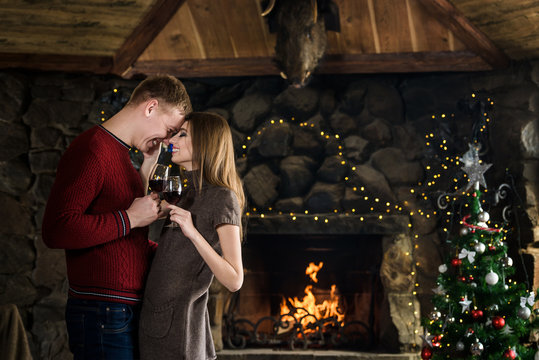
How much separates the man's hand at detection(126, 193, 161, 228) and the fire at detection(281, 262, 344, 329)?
2754 millimetres

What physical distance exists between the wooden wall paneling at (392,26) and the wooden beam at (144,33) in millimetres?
1326

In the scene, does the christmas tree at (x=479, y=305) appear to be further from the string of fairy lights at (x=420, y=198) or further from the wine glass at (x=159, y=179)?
the wine glass at (x=159, y=179)

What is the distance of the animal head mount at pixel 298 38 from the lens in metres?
3.88

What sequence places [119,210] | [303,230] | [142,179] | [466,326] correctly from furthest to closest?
[303,230] < [466,326] < [142,179] < [119,210]

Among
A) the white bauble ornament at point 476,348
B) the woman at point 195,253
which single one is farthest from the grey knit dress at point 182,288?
the white bauble ornament at point 476,348

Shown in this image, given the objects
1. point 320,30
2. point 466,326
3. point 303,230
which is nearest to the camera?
point 466,326

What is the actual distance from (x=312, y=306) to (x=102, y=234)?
9.65 feet

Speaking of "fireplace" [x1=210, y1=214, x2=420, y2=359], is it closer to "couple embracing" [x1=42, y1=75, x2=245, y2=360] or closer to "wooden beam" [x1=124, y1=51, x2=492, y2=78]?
"wooden beam" [x1=124, y1=51, x2=492, y2=78]

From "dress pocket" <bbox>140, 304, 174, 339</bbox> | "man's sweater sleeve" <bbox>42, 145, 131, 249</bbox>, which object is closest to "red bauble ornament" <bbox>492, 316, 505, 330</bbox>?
"dress pocket" <bbox>140, 304, 174, 339</bbox>

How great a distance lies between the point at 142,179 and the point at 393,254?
8.29 ft

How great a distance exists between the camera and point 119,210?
1.96m

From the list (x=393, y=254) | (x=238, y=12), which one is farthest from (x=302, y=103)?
(x=393, y=254)

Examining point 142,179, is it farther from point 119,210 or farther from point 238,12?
point 238,12

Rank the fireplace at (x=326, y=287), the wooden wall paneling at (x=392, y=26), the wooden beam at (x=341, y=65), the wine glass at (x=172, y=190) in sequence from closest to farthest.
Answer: the wine glass at (x=172, y=190)
the wooden wall paneling at (x=392, y=26)
the wooden beam at (x=341, y=65)
the fireplace at (x=326, y=287)
